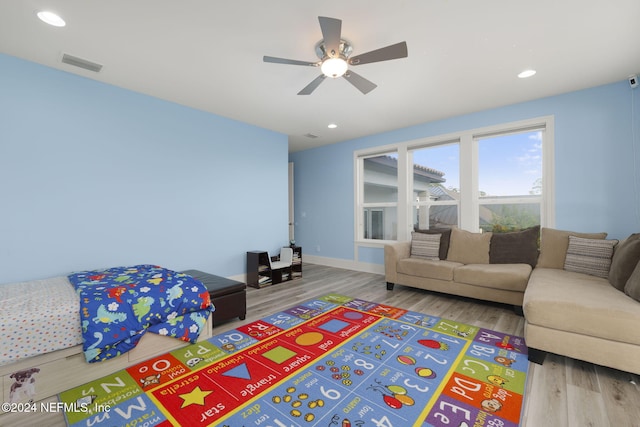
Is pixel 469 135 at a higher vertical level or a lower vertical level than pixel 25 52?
lower

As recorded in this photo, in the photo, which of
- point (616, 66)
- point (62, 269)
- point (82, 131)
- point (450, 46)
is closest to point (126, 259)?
point (62, 269)

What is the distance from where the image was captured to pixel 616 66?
2840mm

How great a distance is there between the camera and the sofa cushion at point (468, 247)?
382 centimetres

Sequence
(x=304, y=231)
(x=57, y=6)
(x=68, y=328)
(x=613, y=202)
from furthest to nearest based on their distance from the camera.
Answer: (x=304, y=231), (x=613, y=202), (x=57, y=6), (x=68, y=328)

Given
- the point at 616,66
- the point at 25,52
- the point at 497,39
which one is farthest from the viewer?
the point at 616,66

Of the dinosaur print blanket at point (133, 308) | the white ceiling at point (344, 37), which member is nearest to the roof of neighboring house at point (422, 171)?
the white ceiling at point (344, 37)

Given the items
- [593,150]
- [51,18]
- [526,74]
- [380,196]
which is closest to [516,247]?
[593,150]

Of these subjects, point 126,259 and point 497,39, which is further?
point 126,259

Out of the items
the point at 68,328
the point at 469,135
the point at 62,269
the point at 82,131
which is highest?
the point at 469,135

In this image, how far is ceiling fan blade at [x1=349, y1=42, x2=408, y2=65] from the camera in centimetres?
209

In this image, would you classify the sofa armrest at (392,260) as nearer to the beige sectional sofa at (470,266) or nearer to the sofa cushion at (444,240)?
the beige sectional sofa at (470,266)

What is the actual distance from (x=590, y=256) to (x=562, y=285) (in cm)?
95

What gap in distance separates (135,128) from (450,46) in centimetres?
359

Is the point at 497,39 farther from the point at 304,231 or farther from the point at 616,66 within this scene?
the point at 304,231
